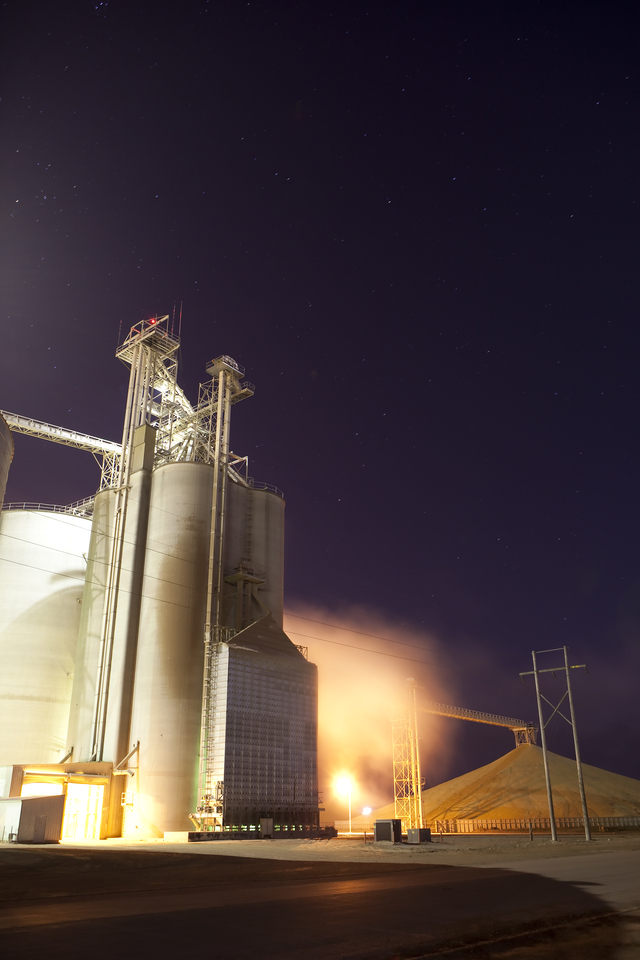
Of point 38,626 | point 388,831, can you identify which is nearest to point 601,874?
point 388,831

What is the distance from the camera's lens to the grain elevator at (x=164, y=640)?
48125mm

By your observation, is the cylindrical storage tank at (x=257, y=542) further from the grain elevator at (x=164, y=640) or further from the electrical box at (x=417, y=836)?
the electrical box at (x=417, y=836)

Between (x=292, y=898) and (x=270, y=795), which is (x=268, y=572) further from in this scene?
(x=292, y=898)

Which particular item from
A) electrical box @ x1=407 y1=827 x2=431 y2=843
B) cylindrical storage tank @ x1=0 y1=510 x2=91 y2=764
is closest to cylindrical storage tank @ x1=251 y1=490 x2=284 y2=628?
cylindrical storage tank @ x1=0 y1=510 x2=91 y2=764

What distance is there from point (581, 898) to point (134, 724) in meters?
42.2

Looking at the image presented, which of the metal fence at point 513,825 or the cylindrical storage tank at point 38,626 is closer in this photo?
the cylindrical storage tank at point 38,626

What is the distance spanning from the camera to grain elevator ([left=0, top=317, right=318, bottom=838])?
4812 cm

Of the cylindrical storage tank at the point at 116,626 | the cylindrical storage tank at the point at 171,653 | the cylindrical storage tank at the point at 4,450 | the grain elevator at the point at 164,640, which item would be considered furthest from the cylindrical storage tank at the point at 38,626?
the cylindrical storage tank at the point at 4,450

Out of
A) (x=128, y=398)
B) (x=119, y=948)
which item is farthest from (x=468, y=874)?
(x=128, y=398)

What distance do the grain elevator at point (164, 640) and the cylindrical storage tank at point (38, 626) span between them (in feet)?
0.42

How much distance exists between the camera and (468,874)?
19.4 meters

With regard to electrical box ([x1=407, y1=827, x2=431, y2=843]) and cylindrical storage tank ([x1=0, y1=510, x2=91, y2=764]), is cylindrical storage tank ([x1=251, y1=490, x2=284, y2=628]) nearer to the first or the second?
cylindrical storage tank ([x1=0, y1=510, x2=91, y2=764])

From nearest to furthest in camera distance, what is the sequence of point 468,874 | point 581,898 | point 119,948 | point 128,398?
point 119,948 → point 581,898 → point 468,874 → point 128,398

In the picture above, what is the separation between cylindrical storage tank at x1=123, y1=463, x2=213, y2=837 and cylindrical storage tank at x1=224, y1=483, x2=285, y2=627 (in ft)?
9.54
